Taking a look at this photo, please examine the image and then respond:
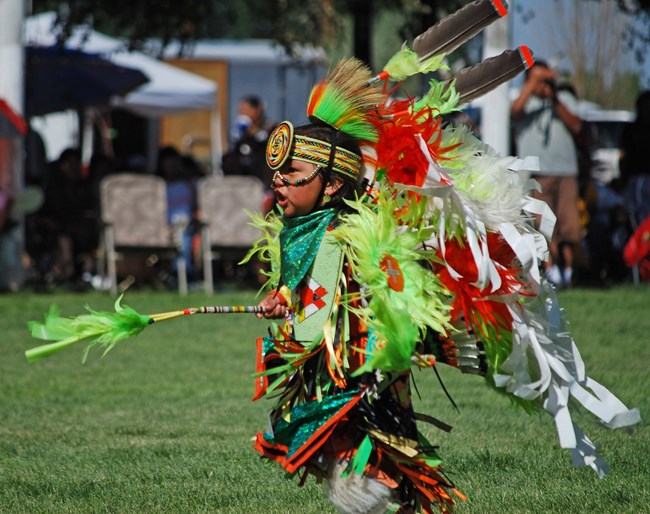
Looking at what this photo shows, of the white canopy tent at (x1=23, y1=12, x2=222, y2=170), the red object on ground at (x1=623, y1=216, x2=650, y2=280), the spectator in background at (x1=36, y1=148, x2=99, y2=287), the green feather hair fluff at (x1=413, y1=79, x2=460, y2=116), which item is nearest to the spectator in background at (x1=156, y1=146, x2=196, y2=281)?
the spectator in background at (x1=36, y1=148, x2=99, y2=287)

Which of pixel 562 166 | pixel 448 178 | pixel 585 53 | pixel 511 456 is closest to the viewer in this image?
pixel 448 178

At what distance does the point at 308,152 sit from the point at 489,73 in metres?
0.62

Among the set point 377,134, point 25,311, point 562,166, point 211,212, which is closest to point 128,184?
point 211,212

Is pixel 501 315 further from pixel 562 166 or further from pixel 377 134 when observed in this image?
pixel 562 166

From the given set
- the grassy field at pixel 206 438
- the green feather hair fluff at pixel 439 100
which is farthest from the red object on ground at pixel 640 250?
the green feather hair fluff at pixel 439 100

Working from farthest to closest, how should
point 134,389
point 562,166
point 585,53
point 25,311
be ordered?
point 585,53, point 562,166, point 25,311, point 134,389

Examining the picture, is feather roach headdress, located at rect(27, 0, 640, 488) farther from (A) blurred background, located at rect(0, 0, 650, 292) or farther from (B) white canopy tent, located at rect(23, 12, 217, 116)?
(B) white canopy tent, located at rect(23, 12, 217, 116)

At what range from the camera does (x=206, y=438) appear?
5156mm

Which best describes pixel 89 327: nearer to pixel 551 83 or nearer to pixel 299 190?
pixel 299 190

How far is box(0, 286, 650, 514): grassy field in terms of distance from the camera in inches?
163

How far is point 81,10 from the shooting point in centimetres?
1259

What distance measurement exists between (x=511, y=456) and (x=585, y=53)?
30.4 metres

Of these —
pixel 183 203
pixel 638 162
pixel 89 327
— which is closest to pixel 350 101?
pixel 89 327

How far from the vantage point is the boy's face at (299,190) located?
11.3 feet
